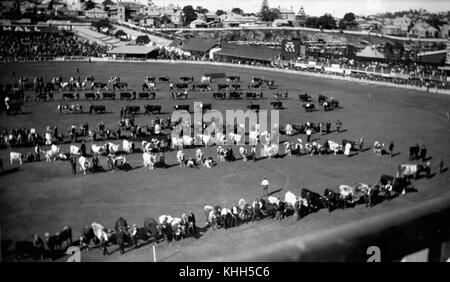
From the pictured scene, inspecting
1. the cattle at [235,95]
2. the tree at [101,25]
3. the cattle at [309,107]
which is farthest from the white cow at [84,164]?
the tree at [101,25]

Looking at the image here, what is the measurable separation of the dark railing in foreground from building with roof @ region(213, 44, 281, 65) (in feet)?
226

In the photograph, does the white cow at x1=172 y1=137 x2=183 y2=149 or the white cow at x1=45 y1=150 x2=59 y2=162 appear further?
the white cow at x1=172 y1=137 x2=183 y2=149

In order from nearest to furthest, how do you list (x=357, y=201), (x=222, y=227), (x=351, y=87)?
(x=222, y=227) → (x=357, y=201) → (x=351, y=87)

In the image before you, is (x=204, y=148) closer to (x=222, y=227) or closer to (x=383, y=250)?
(x=222, y=227)

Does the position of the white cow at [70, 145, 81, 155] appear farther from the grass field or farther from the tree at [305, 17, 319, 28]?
the tree at [305, 17, 319, 28]

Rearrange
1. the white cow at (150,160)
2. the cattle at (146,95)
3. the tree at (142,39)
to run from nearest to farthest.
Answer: the white cow at (150,160) → the cattle at (146,95) → the tree at (142,39)

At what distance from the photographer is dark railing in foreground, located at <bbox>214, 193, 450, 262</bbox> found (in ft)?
6.27

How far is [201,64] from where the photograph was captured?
7025 cm

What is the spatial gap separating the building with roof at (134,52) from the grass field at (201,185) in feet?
137

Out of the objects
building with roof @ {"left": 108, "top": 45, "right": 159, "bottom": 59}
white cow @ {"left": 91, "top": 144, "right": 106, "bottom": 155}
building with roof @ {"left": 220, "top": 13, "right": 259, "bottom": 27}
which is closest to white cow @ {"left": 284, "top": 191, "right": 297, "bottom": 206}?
white cow @ {"left": 91, "top": 144, "right": 106, "bottom": 155}

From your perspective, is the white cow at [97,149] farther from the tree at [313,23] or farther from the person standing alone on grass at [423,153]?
the tree at [313,23]

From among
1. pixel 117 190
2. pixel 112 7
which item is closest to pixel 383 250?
pixel 117 190

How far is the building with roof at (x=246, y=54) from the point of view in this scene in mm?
70688
